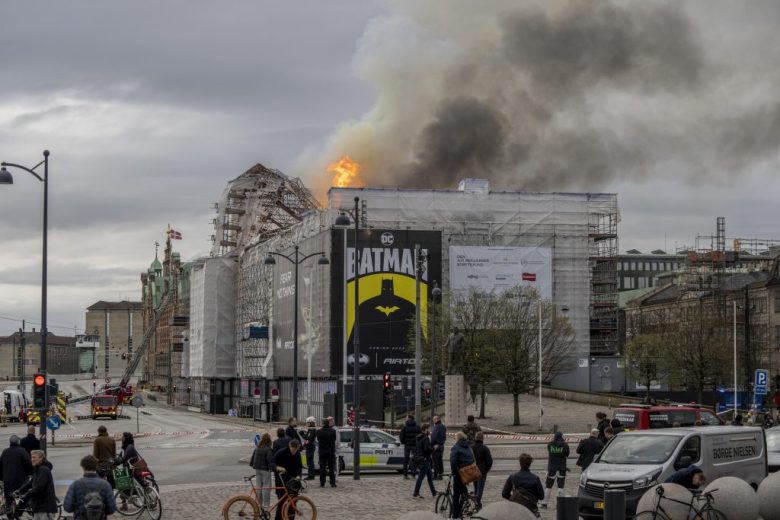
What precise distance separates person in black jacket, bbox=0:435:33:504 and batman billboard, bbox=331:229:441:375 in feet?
215

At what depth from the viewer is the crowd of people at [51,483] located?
1639 cm

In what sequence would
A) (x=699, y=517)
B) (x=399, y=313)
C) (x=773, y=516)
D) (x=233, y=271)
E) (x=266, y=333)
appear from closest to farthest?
(x=699, y=517) → (x=773, y=516) → (x=399, y=313) → (x=266, y=333) → (x=233, y=271)

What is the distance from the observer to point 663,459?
2214 centimetres

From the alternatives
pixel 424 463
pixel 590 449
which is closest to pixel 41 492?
pixel 424 463

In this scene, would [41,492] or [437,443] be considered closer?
[41,492]

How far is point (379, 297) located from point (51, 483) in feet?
228

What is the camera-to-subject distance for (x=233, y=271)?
118062 mm

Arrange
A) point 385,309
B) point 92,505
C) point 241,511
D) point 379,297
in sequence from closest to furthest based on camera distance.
A: point 92,505 → point 241,511 → point 379,297 → point 385,309

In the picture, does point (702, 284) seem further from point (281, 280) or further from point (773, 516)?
point (773, 516)

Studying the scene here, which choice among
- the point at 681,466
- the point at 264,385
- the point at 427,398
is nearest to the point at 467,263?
the point at 427,398

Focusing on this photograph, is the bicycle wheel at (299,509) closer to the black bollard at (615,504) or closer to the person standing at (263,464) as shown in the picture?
the person standing at (263,464)

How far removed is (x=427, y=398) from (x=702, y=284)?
39.2m

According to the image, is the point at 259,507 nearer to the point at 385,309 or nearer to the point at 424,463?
the point at 424,463

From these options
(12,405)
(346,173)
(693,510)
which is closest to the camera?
(693,510)
